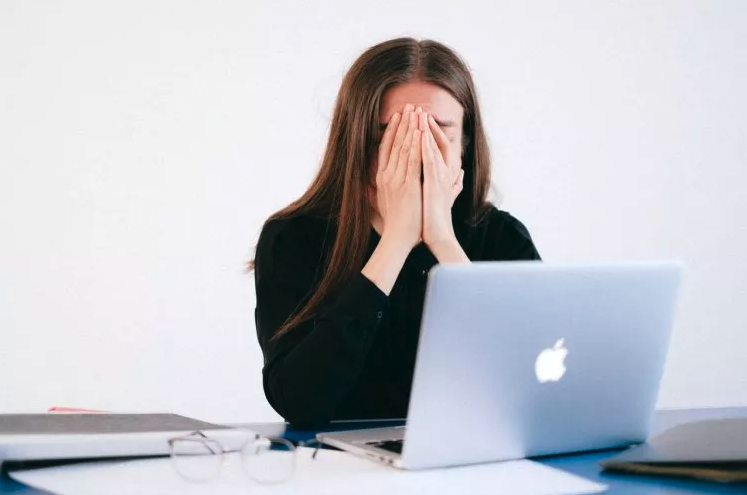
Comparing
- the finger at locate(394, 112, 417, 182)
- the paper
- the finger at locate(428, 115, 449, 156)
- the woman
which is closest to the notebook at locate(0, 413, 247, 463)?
the paper

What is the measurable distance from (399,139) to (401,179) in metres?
0.08

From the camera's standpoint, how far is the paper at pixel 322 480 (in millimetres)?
884

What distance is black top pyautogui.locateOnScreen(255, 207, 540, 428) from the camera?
1404 mm

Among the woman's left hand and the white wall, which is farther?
the white wall

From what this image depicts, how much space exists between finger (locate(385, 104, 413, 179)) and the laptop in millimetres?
627

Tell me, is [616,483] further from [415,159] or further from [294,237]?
[294,237]

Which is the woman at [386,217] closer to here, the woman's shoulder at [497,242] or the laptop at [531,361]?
the woman's shoulder at [497,242]

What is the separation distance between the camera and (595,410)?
1112mm

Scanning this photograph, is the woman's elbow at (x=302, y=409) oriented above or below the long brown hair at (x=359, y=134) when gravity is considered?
below

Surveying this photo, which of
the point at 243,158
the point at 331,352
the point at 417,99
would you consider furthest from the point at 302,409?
the point at 243,158

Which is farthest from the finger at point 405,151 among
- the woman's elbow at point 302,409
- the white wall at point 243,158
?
the white wall at point 243,158

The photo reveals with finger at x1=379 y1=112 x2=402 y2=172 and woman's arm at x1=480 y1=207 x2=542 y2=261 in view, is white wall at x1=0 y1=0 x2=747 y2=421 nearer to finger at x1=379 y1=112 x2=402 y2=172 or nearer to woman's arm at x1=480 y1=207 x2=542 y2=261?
woman's arm at x1=480 y1=207 x2=542 y2=261

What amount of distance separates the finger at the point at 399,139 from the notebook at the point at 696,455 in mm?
707

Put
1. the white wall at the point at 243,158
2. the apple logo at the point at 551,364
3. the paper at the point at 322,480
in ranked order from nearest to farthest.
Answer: the paper at the point at 322,480 < the apple logo at the point at 551,364 < the white wall at the point at 243,158
